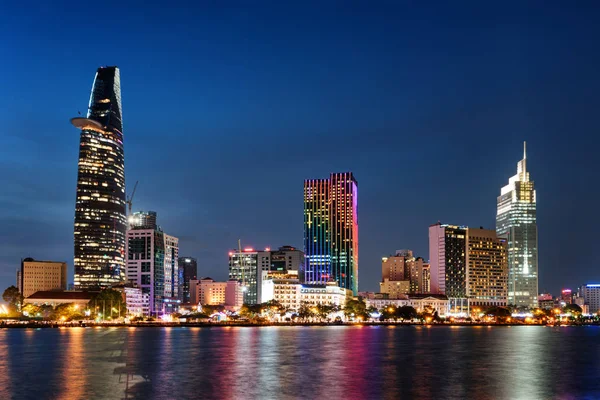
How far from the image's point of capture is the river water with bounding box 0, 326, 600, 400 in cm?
7462

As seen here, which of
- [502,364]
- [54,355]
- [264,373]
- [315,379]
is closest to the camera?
[315,379]

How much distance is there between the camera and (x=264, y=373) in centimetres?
9012

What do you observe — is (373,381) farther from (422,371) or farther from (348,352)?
(348,352)

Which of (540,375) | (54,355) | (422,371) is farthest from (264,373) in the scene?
(54,355)

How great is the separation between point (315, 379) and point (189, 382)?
1435 centimetres

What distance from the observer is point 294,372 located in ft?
299

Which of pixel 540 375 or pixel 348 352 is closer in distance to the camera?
pixel 540 375

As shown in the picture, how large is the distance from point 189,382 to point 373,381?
20829mm

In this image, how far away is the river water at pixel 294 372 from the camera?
7462 centimetres

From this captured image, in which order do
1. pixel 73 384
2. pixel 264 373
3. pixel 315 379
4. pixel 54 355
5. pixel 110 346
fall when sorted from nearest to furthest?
pixel 73 384
pixel 315 379
pixel 264 373
pixel 54 355
pixel 110 346

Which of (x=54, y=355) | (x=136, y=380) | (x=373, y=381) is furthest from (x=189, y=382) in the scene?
(x=54, y=355)

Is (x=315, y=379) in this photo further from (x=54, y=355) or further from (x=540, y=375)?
(x=54, y=355)

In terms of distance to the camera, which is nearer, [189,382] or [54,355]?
[189,382]

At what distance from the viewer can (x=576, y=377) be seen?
90.9 metres
